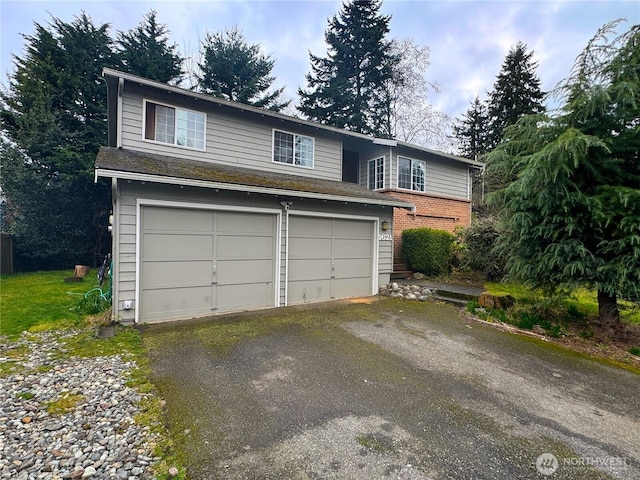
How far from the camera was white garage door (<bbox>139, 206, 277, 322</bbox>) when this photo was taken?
5.69 metres

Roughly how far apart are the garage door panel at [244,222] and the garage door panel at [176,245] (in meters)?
0.40

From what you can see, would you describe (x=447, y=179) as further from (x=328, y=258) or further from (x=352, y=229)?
(x=328, y=258)

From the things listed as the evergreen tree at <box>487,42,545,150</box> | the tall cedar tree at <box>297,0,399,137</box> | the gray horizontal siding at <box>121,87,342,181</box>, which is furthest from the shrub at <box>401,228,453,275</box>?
the evergreen tree at <box>487,42,545,150</box>

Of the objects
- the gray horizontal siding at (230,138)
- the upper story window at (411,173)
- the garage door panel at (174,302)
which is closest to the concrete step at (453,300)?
the gray horizontal siding at (230,138)

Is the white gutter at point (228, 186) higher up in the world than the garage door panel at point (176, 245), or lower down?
higher up

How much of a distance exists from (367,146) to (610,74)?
7.76 m

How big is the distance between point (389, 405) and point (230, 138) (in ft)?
25.6

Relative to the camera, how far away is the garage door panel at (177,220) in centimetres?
566

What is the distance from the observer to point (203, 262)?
20.2ft

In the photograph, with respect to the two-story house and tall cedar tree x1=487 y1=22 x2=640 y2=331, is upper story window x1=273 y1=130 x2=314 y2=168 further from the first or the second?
tall cedar tree x1=487 y1=22 x2=640 y2=331

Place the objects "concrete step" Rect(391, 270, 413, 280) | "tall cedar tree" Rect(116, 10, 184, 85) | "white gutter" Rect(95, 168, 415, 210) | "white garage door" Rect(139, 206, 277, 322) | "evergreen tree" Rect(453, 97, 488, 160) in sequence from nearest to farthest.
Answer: "white gutter" Rect(95, 168, 415, 210), "white garage door" Rect(139, 206, 277, 322), "concrete step" Rect(391, 270, 413, 280), "tall cedar tree" Rect(116, 10, 184, 85), "evergreen tree" Rect(453, 97, 488, 160)

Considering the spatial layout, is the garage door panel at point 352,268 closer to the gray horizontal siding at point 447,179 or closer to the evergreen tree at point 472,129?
the gray horizontal siding at point 447,179

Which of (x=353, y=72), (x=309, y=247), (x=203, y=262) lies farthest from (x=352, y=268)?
(x=353, y=72)

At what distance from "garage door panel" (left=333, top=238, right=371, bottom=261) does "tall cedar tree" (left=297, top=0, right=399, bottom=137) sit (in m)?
13.1
